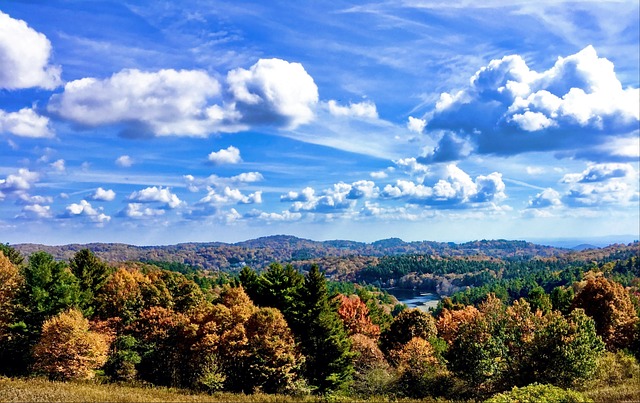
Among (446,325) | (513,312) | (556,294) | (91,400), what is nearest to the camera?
(91,400)

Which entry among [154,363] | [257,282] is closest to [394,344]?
[257,282]

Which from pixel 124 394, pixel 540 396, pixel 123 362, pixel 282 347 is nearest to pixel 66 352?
pixel 123 362

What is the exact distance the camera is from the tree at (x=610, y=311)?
56.0 meters

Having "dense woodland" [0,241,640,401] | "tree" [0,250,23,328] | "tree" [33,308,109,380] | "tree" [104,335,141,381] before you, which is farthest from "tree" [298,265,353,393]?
"tree" [0,250,23,328]

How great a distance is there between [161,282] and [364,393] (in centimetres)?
3089

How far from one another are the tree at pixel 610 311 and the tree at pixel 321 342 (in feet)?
109

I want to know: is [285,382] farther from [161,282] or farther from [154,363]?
[161,282]

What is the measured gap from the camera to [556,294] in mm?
74375

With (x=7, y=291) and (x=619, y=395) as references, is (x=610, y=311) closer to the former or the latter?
(x=619, y=395)

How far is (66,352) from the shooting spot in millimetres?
40656

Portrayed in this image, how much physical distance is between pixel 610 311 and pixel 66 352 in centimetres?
6420

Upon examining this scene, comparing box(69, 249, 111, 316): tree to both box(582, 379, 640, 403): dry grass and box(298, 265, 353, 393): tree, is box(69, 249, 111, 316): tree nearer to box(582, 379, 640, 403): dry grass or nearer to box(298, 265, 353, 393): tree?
box(298, 265, 353, 393): tree

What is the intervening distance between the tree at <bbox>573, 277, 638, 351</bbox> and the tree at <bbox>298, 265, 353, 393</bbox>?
33.1m

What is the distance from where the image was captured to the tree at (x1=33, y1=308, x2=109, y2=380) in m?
40.5
